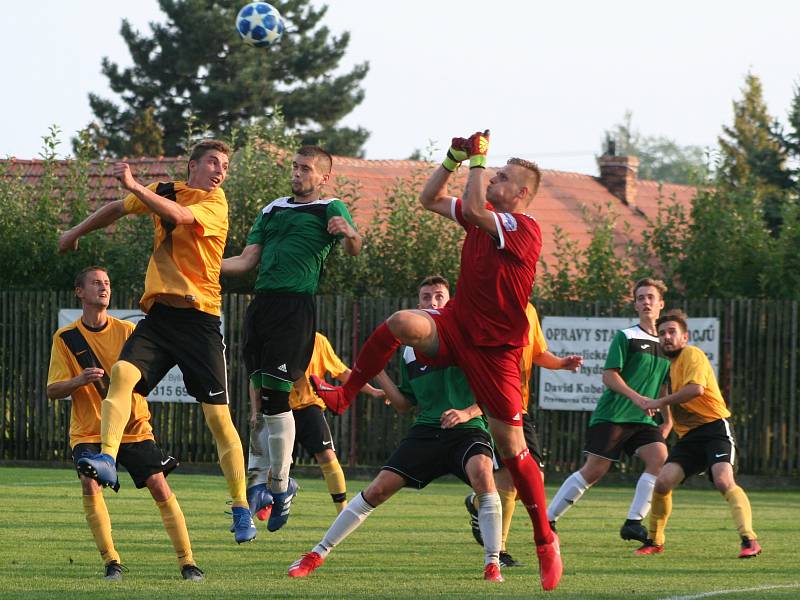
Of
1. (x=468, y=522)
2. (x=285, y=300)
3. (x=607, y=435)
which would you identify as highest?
(x=285, y=300)

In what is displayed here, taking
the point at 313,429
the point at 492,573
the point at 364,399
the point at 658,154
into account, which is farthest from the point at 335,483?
the point at 658,154

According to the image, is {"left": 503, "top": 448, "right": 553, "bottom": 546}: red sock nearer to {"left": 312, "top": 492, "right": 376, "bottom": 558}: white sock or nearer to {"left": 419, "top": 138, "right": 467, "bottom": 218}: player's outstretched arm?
{"left": 312, "top": 492, "right": 376, "bottom": 558}: white sock

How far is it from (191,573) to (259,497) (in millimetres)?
2592

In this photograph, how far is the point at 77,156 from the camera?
979 inches

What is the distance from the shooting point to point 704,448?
11.4 m

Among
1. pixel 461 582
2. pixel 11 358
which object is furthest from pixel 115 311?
pixel 461 582

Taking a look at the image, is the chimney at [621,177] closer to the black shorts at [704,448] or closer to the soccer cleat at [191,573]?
the black shorts at [704,448]

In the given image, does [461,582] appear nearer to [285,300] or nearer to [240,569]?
[240,569]

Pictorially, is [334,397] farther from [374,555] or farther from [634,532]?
[634,532]

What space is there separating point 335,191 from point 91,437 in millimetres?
14768

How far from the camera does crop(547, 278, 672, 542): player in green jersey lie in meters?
11.6

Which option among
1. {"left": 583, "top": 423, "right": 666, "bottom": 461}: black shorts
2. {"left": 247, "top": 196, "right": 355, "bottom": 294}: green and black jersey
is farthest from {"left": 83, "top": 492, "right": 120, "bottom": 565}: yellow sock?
{"left": 583, "top": 423, "right": 666, "bottom": 461}: black shorts

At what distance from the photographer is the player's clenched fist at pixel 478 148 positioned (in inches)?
308

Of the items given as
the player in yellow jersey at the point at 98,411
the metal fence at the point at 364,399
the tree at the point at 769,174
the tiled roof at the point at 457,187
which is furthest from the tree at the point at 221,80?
the player in yellow jersey at the point at 98,411
